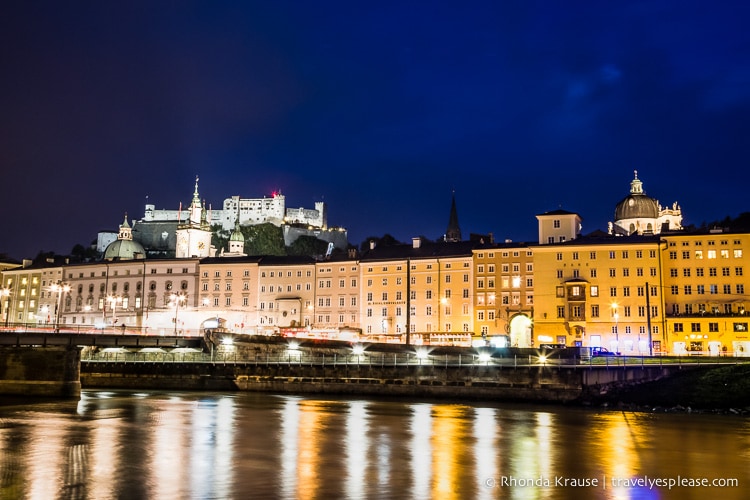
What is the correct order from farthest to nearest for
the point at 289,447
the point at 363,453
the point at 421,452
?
the point at 289,447 < the point at 421,452 < the point at 363,453

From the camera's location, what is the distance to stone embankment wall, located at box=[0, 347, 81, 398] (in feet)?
169

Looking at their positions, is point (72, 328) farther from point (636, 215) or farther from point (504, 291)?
point (636, 215)

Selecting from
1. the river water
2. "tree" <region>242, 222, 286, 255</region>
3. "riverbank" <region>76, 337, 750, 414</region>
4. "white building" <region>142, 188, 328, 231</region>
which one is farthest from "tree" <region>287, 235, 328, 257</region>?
the river water

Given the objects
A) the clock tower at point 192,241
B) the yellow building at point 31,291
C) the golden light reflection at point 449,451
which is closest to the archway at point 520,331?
the golden light reflection at point 449,451

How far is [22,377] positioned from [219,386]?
1794cm

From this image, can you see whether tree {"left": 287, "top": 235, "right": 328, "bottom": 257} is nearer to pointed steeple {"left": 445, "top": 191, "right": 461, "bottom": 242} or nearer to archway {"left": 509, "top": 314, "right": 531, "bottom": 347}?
pointed steeple {"left": 445, "top": 191, "right": 461, "bottom": 242}

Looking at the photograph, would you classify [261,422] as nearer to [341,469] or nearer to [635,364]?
[341,469]

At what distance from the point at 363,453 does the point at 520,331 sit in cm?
6134

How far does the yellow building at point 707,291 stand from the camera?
7700cm

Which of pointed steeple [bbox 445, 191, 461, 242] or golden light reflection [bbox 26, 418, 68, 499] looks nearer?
golden light reflection [bbox 26, 418, 68, 499]

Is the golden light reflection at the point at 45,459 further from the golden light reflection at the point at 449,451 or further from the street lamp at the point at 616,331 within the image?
the street lamp at the point at 616,331

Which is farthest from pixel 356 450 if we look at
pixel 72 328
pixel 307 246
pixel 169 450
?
pixel 307 246

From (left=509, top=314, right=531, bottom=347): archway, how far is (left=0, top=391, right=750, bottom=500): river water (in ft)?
131

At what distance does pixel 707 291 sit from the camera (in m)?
81.2
